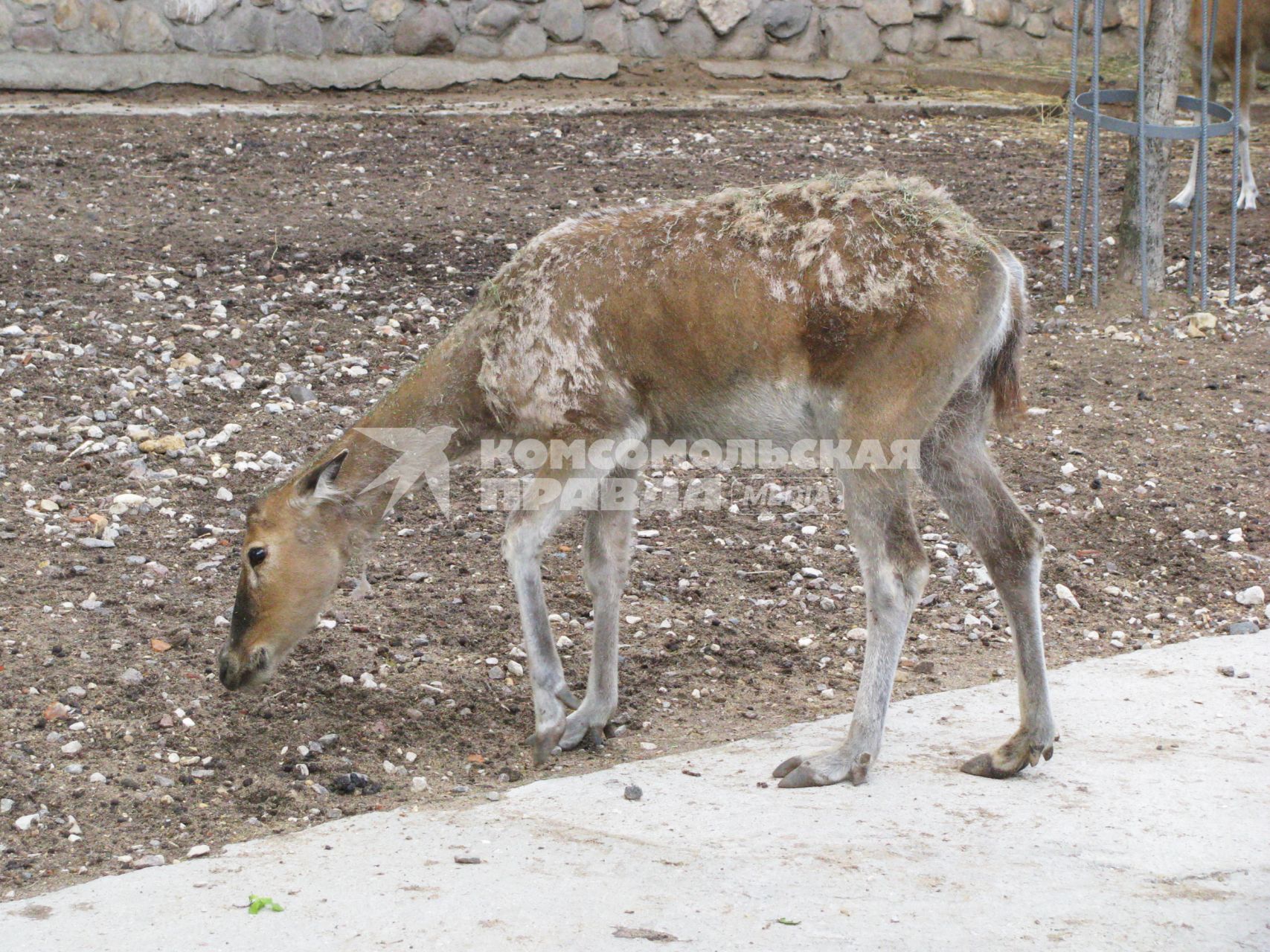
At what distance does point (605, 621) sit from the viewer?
4680 millimetres

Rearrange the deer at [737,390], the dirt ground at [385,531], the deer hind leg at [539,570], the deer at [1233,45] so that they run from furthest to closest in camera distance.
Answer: the deer at [1233,45]
the dirt ground at [385,531]
the deer hind leg at [539,570]
the deer at [737,390]

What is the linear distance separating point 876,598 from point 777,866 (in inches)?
35.5

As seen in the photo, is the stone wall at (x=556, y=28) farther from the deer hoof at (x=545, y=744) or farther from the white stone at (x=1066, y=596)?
the deer hoof at (x=545, y=744)

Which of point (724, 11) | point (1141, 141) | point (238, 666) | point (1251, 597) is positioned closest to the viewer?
point (238, 666)

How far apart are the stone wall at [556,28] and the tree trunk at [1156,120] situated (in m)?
5.09

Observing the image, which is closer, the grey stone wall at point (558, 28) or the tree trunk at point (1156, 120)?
the tree trunk at point (1156, 120)

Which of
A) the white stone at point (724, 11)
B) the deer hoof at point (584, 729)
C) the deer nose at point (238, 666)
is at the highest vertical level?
the white stone at point (724, 11)

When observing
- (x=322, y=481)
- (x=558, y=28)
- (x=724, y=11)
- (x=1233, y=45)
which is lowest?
(x=322, y=481)

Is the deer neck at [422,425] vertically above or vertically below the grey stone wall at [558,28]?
below

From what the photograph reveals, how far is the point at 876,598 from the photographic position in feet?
13.6

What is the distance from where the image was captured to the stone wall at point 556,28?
11.4 metres

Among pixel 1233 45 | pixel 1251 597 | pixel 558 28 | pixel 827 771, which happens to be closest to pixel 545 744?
pixel 827 771

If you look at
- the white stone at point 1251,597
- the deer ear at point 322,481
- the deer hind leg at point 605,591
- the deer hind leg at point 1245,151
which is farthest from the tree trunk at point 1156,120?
the deer ear at point 322,481

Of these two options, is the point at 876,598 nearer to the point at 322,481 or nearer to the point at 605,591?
the point at 605,591
